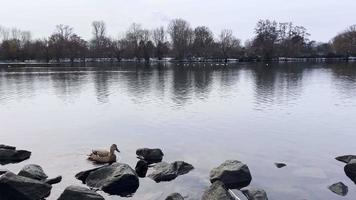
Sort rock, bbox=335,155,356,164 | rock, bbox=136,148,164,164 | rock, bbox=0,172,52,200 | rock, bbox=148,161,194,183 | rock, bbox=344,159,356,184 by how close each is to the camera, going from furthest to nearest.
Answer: rock, bbox=136,148,164,164
rock, bbox=335,155,356,164
rock, bbox=148,161,194,183
rock, bbox=344,159,356,184
rock, bbox=0,172,52,200

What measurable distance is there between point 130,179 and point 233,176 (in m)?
4.00

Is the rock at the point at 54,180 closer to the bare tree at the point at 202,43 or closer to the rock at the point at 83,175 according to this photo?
the rock at the point at 83,175

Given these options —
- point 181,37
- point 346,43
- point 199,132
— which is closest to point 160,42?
point 181,37

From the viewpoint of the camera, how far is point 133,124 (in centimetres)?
2900

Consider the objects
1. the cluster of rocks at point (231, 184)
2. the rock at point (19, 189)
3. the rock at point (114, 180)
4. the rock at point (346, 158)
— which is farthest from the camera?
the rock at point (346, 158)

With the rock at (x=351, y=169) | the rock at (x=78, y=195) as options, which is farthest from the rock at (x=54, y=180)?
the rock at (x=351, y=169)

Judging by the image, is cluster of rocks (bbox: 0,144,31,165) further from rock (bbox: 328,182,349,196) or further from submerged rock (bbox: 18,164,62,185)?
rock (bbox: 328,182,349,196)

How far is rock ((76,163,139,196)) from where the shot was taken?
54.0 ft

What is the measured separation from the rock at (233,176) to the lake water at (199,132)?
0.36m

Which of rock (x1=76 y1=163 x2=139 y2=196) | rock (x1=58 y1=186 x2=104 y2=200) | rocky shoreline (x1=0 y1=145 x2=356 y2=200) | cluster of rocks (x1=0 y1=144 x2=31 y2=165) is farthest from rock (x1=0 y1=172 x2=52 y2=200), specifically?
cluster of rocks (x1=0 y1=144 x2=31 y2=165)

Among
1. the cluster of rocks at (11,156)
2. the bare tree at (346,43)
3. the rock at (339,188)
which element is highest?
the bare tree at (346,43)

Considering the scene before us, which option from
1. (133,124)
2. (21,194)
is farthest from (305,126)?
(21,194)

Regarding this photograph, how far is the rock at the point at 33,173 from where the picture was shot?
1691cm

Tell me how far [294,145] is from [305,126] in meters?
5.14
